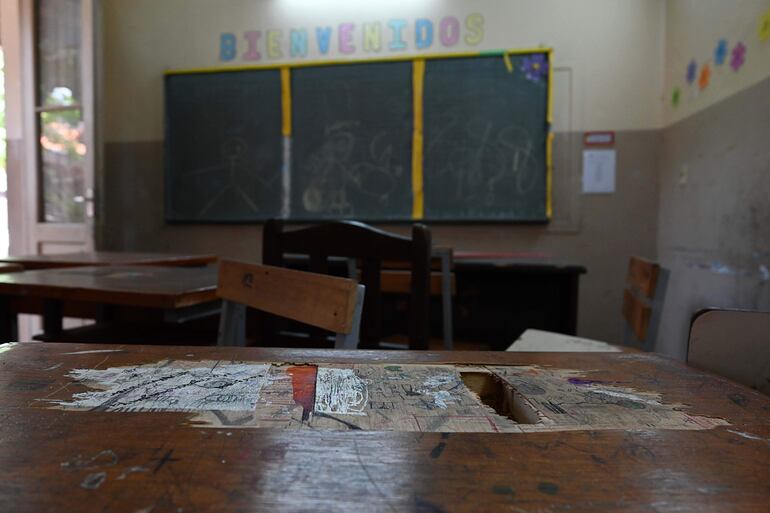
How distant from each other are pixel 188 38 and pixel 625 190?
3.24m

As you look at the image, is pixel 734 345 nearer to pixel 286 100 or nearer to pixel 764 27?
pixel 764 27

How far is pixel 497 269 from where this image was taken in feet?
7.02

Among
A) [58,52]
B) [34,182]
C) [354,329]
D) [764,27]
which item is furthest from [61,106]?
[764,27]

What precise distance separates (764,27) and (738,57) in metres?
0.21

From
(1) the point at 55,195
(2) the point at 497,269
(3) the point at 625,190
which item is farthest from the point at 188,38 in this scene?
(3) the point at 625,190

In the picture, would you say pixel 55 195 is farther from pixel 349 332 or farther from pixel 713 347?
pixel 713 347

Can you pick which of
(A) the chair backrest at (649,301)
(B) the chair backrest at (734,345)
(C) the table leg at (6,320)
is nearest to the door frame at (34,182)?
(C) the table leg at (6,320)

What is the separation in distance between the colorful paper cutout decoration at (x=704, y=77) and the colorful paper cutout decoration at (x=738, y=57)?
0.23 meters

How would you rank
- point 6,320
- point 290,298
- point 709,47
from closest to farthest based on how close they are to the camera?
1. point 290,298
2. point 6,320
3. point 709,47

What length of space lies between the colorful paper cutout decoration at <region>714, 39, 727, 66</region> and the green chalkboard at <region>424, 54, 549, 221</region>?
37.0 inches

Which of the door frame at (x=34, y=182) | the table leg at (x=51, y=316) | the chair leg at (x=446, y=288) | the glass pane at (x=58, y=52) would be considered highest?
the glass pane at (x=58, y=52)

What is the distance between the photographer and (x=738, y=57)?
7.41 feet

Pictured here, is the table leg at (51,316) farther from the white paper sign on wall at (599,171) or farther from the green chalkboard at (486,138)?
the white paper sign on wall at (599,171)

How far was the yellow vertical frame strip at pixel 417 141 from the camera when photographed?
333cm
